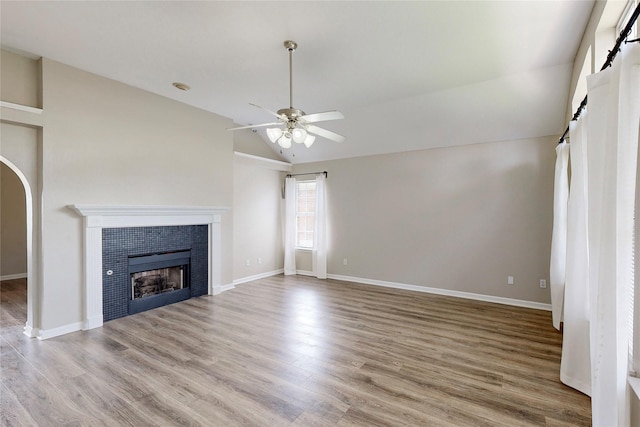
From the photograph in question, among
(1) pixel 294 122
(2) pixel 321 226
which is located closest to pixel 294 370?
(1) pixel 294 122

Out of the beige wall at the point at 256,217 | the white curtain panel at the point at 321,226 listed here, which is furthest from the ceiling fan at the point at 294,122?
the white curtain panel at the point at 321,226

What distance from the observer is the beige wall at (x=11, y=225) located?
6.23 metres

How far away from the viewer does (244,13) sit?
8.23 feet

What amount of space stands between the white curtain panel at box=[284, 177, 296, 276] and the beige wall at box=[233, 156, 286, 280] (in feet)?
0.62

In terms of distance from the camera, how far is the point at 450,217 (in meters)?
5.15

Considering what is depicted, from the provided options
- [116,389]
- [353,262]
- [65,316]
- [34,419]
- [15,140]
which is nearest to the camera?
[34,419]

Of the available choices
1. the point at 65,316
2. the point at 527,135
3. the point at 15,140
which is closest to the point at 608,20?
the point at 527,135

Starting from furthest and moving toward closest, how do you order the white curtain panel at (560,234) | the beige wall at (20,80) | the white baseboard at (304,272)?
the white baseboard at (304,272) → the white curtain panel at (560,234) → the beige wall at (20,80)

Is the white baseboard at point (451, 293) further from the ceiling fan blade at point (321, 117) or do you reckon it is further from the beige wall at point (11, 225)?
the beige wall at point (11, 225)

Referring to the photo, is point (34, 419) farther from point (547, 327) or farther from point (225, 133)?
point (547, 327)

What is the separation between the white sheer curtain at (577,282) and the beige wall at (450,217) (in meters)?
2.03

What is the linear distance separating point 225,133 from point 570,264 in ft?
16.7

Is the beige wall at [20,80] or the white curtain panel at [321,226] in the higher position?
the beige wall at [20,80]

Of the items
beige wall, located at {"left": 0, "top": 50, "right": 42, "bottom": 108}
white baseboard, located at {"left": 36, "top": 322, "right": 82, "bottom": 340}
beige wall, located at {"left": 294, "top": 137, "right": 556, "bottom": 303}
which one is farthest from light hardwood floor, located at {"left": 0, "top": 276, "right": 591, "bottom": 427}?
beige wall, located at {"left": 0, "top": 50, "right": 42, "bottom": 108}
